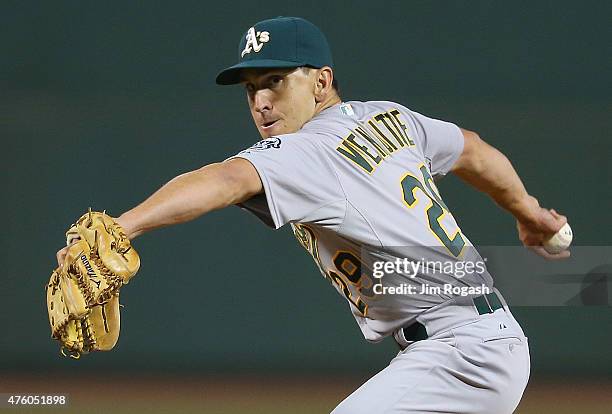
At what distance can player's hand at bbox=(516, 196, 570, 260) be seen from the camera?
2.40m

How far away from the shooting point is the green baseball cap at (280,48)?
2031 millimetres

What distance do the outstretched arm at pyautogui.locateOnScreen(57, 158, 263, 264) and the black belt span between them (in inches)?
20.1

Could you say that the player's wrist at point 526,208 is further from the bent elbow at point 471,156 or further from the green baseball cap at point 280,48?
the green baseball cap at point 280,48

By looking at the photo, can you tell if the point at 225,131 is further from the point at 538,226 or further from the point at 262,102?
the point at 262,102

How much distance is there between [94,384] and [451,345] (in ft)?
9.73

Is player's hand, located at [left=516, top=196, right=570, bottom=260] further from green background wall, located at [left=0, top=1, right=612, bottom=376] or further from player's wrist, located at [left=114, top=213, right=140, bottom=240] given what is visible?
green background wall, located at [left=0, top=1, right=612, bottom=376]

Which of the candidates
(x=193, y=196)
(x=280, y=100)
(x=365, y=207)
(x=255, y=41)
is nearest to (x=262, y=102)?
(x=280, y=100)

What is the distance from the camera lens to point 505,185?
93.0 inches

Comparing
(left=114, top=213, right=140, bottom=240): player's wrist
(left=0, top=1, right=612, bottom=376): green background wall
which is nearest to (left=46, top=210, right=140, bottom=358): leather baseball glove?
(left=114, top=213, right=140, bottom=240): player's wrist

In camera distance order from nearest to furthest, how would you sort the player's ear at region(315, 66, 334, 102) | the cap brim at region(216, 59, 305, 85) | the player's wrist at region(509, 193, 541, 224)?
the cap brim at region(216, 59, 305, 85)
the player's ear at region(315, 66, 334, 102)
the player's wrist at region(509, 193, 541, 224)

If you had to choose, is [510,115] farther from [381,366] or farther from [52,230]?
[52,230]

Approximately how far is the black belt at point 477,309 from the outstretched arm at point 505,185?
17.4 inches

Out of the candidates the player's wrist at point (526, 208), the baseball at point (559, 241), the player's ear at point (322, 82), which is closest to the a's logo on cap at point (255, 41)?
the player's ear at point (322, 82)

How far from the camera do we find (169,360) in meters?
4.67
